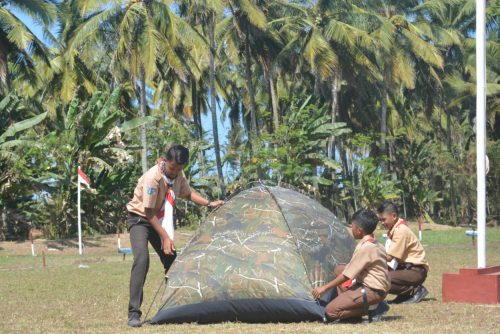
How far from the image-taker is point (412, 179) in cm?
5075

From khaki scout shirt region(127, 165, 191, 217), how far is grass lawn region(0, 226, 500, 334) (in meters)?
1.19

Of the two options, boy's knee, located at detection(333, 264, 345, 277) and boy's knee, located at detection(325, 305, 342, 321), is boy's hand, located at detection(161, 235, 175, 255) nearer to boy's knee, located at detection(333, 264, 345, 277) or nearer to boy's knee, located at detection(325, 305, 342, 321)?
boy's knee, located at detection(325, 305, 342, 321)

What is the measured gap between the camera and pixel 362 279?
886 centimetres

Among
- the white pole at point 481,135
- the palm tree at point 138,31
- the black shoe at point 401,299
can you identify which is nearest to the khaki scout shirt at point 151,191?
the black shoe at point 401,299

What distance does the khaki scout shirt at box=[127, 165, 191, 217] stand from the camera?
8.80m

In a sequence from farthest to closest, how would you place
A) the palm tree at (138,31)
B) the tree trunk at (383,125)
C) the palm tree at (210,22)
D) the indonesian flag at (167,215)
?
the tree trunk at (383,125) → the palm tree at (210,22) → the palm tree at (138,31) → the indonesian flag at (167,215)

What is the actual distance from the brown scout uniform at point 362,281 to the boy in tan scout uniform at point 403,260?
1.81 m

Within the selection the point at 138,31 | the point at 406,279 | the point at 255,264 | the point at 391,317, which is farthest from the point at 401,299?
the point at 138,31

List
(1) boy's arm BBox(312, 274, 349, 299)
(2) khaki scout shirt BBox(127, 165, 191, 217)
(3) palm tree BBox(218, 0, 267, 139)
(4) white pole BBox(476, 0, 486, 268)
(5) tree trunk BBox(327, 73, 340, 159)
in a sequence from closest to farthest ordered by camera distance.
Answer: (1) boy's arm BBox(312, 274, 349, 299)
(2) khaki scout shirt BBox(127, 165, 191, 217)
(4) white pole BBox(476, 0, 486, 268)
(3) palm tree BBox(218, 0, 267, 139)
(5) tree trunk BBox(327, 73, 340, 159)

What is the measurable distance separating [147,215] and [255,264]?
1.32m

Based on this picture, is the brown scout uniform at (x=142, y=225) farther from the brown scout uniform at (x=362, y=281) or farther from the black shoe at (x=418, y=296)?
the black shoe at (x=418, y=296)

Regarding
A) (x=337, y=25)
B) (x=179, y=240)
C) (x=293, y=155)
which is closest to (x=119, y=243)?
(x=179, y=240)

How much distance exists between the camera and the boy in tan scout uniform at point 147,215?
346 inches

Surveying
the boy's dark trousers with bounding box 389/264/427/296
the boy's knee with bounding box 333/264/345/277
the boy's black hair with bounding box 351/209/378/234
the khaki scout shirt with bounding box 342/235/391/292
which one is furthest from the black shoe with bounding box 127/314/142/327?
the boy's dark trousers with bounding box 389/264/427/296
